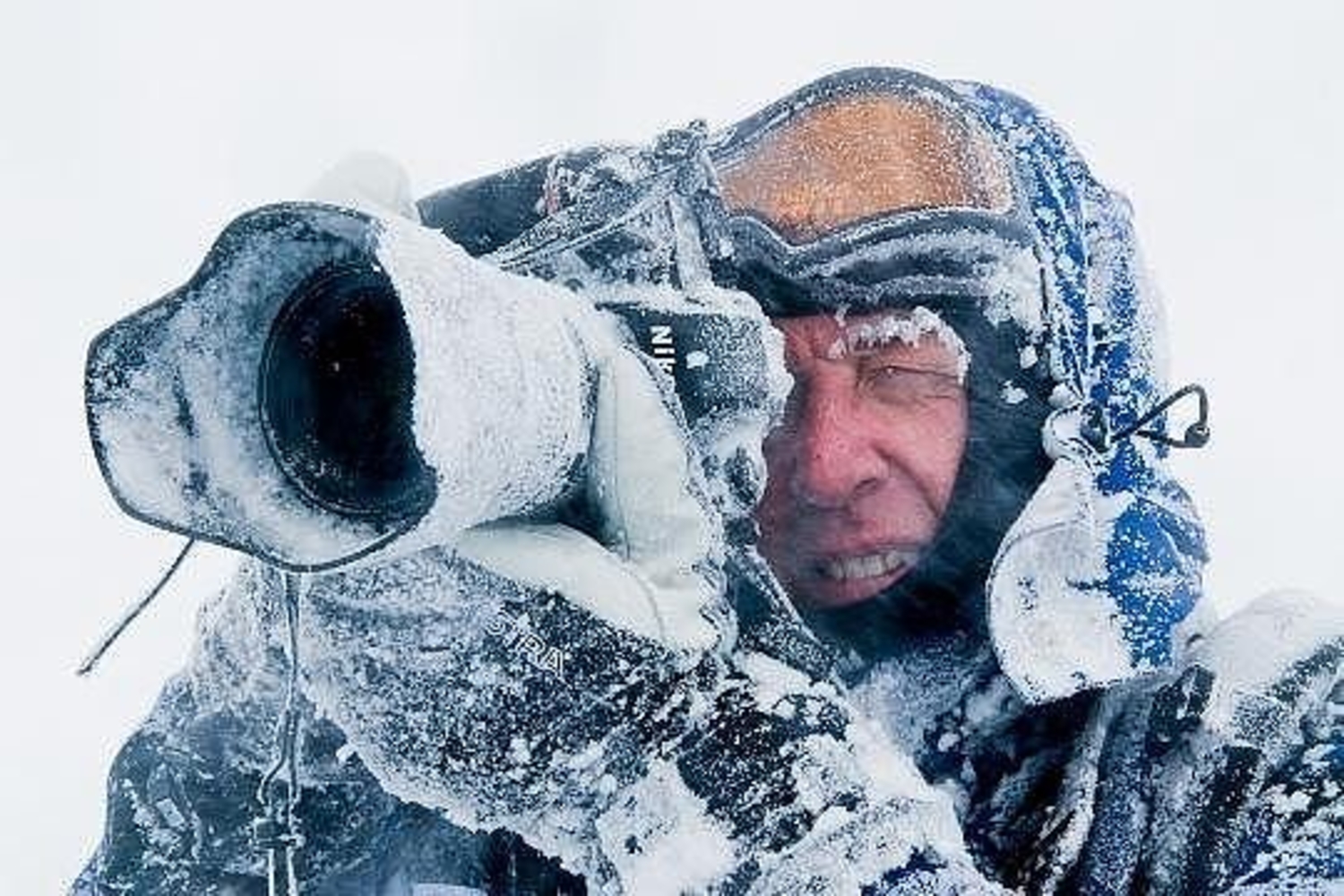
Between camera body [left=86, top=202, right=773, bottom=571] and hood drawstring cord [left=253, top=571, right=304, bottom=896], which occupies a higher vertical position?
camera body [left=86, top=202, right=773, bottom=571]

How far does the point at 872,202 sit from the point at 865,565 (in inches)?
23.9

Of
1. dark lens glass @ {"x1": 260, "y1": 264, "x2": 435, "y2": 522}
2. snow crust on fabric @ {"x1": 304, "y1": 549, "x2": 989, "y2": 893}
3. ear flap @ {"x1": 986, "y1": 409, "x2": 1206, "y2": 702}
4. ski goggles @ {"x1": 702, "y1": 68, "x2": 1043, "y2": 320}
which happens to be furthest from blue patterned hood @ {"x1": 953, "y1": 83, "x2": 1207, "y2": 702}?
dark lens glass @ {"x1": 260, "y1": 264, "x2": 435, "y2": 522}

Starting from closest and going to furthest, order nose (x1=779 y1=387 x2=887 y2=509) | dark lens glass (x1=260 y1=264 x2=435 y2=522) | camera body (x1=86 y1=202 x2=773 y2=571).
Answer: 1. camera body (x1=86 y1=202 x2=773 y2=571)
2. dark lens glass (x1=260 y1=264 x2=435 y2=522)
3. nose (x1=779 y1=387 x2=887 y2=509)

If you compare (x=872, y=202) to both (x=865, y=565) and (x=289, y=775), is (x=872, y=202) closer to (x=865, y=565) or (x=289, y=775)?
(x=865, y=565)

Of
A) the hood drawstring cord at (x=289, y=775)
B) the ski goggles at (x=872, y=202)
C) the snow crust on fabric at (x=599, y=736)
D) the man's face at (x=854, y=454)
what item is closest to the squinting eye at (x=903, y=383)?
the man's face at (x=854, y=454)

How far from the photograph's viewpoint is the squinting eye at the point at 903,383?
8.10ft

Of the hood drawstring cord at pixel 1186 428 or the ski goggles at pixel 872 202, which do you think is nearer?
the hood drawstring cord at pixel 1186 428

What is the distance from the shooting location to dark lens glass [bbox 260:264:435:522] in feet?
4.28

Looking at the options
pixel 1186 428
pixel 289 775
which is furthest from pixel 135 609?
pixel 1186 428

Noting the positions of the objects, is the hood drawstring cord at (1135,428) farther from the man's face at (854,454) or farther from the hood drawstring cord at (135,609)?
the hood drawstring cord at (135,609)

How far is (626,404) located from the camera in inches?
60.1

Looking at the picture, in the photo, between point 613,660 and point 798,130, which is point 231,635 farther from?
point 798,130

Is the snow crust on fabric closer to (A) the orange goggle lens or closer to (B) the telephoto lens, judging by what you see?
(B) the telephoto lens

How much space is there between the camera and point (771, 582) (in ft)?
5.58
